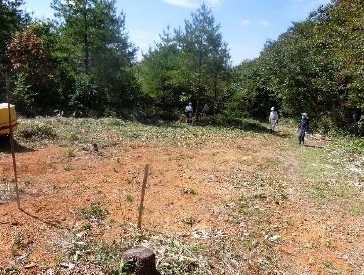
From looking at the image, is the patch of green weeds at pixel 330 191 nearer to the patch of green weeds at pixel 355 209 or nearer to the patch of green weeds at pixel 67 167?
the patch of green weeds at pixel 355 209

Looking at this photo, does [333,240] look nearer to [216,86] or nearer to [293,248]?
[293,248]

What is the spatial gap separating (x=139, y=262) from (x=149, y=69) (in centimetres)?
2407

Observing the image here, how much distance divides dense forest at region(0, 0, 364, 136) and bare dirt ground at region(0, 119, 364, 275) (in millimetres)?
10207

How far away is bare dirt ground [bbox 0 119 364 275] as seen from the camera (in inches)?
259

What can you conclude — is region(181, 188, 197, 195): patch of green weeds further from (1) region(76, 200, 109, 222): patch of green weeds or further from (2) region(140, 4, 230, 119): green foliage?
(2) region(140, 4, 230, 119): green foliage

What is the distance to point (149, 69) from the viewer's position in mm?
28672

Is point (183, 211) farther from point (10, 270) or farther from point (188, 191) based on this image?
point (10, 270)

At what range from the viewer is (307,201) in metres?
10.3

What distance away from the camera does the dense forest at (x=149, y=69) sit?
23.1m

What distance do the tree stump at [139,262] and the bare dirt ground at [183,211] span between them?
45 cm

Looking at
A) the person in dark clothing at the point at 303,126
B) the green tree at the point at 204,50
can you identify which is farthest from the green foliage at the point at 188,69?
the person in dark clothing at the point at 303,126

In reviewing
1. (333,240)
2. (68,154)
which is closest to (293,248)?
(333,240)

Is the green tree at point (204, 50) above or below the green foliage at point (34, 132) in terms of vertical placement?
→ above

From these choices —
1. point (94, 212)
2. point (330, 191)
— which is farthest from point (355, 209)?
point (94, 212)
